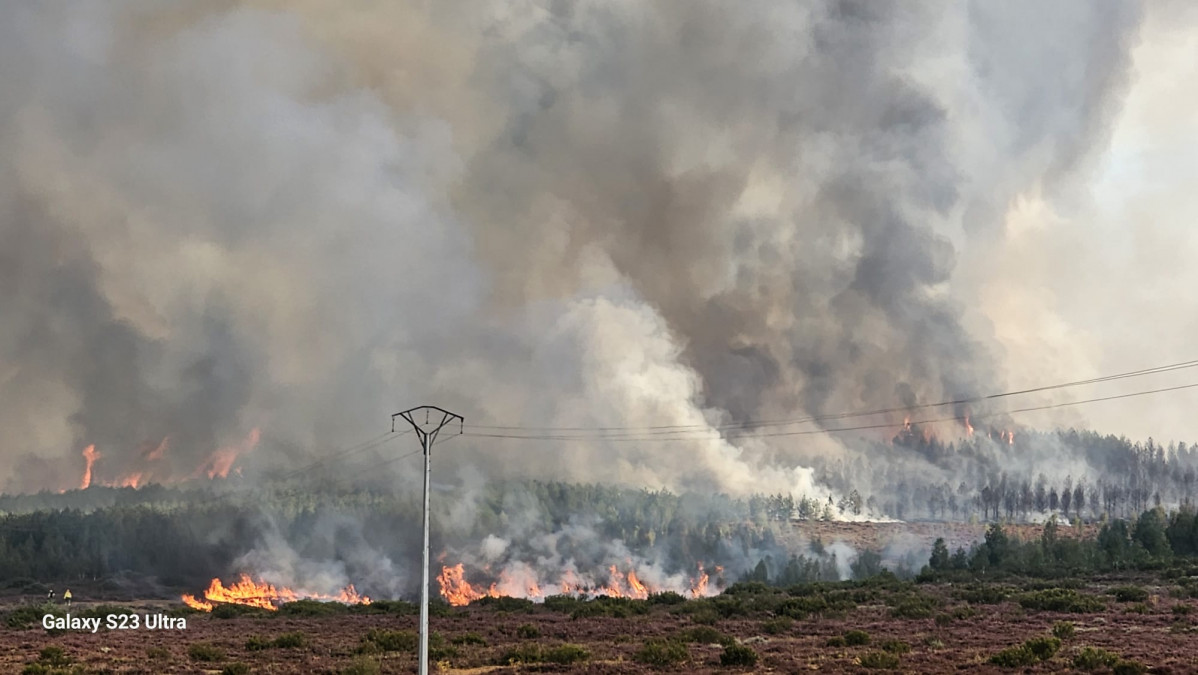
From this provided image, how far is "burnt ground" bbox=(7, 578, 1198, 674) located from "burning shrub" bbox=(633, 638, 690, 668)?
0.74 m

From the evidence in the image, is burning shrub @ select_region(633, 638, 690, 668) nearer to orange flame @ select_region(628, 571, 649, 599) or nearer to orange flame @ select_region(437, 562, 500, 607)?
orange flame @ select_region(437, 562, 500, 607)

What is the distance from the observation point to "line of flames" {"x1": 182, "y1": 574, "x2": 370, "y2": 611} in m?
130

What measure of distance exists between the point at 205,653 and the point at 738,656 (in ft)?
101

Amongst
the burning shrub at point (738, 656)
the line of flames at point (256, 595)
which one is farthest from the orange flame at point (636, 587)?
the burning shrub at point (738, 656)

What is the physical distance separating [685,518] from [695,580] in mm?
19954

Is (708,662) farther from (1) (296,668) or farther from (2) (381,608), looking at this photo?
(2) (381,608)

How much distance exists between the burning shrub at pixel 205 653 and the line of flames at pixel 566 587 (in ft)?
259

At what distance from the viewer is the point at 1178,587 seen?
9312 centimetres

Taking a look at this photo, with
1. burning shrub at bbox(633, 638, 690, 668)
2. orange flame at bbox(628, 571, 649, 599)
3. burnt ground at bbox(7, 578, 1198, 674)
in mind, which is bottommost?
orange flame at bbox(628, 571, 649, 599)

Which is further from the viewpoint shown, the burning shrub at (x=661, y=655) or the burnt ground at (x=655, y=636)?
the burning shrub at (x=661, y=655)

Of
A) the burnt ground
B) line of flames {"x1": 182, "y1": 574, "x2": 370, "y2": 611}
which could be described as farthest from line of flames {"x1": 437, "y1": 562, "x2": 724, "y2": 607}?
the burnt ground

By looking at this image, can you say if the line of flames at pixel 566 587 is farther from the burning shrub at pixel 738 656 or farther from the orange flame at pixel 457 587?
the burning shrub at pixel 738 656

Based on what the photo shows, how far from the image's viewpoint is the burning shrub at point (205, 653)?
58.9 metres

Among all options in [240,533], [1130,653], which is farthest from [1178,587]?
[240,533]
